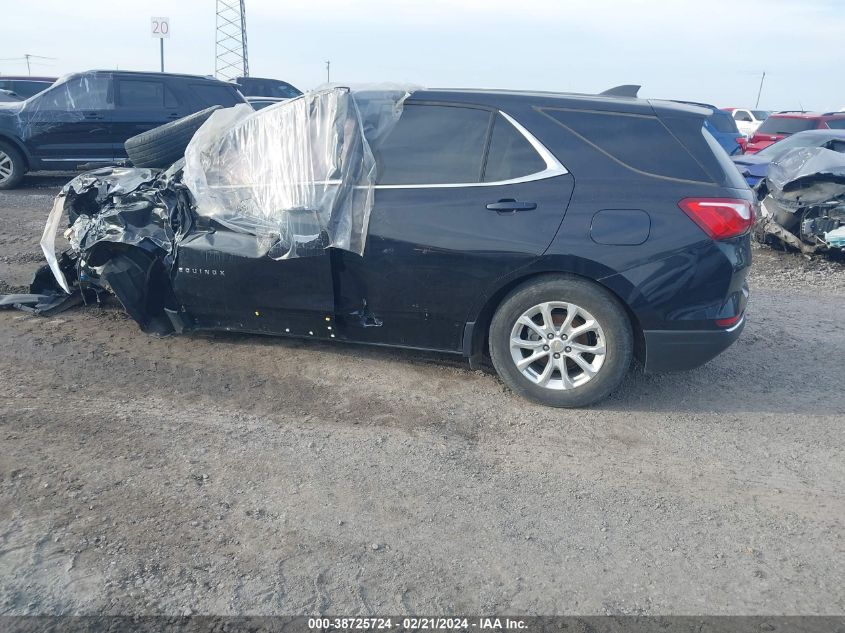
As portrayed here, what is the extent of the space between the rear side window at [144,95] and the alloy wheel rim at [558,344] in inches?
379

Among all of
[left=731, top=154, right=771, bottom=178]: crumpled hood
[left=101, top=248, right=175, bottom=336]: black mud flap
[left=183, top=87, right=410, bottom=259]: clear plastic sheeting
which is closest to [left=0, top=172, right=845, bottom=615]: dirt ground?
[left=101, top=248, right=175, bottom=336]: black mud flap

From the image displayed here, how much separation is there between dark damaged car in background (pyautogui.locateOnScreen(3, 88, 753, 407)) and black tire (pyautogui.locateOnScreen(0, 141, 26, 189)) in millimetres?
7890

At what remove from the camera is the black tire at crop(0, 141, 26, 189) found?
11227 mm

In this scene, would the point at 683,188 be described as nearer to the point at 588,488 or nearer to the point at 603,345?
the point at 603,345

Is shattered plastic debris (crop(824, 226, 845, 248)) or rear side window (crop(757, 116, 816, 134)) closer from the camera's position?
shattered plastic debris (crop(824, 226, 845, 248))

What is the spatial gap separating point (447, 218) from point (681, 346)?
1.57 m

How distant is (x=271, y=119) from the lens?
480 centimetres

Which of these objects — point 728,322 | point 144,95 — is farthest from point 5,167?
point 728,322

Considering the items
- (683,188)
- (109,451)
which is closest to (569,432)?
(683,188)

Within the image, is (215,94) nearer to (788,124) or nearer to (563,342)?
(563,342)

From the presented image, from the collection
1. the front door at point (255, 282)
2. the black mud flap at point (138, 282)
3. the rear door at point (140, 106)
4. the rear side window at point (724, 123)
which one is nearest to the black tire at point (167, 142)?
the black mud flap at point (138, 282)

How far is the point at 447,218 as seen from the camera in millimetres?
4285

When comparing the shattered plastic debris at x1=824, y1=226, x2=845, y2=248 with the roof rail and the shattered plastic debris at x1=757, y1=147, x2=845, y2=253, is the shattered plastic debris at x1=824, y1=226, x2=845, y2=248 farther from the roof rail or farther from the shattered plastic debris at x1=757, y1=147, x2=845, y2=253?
the roof rail

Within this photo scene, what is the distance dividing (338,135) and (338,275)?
0.89 metres
